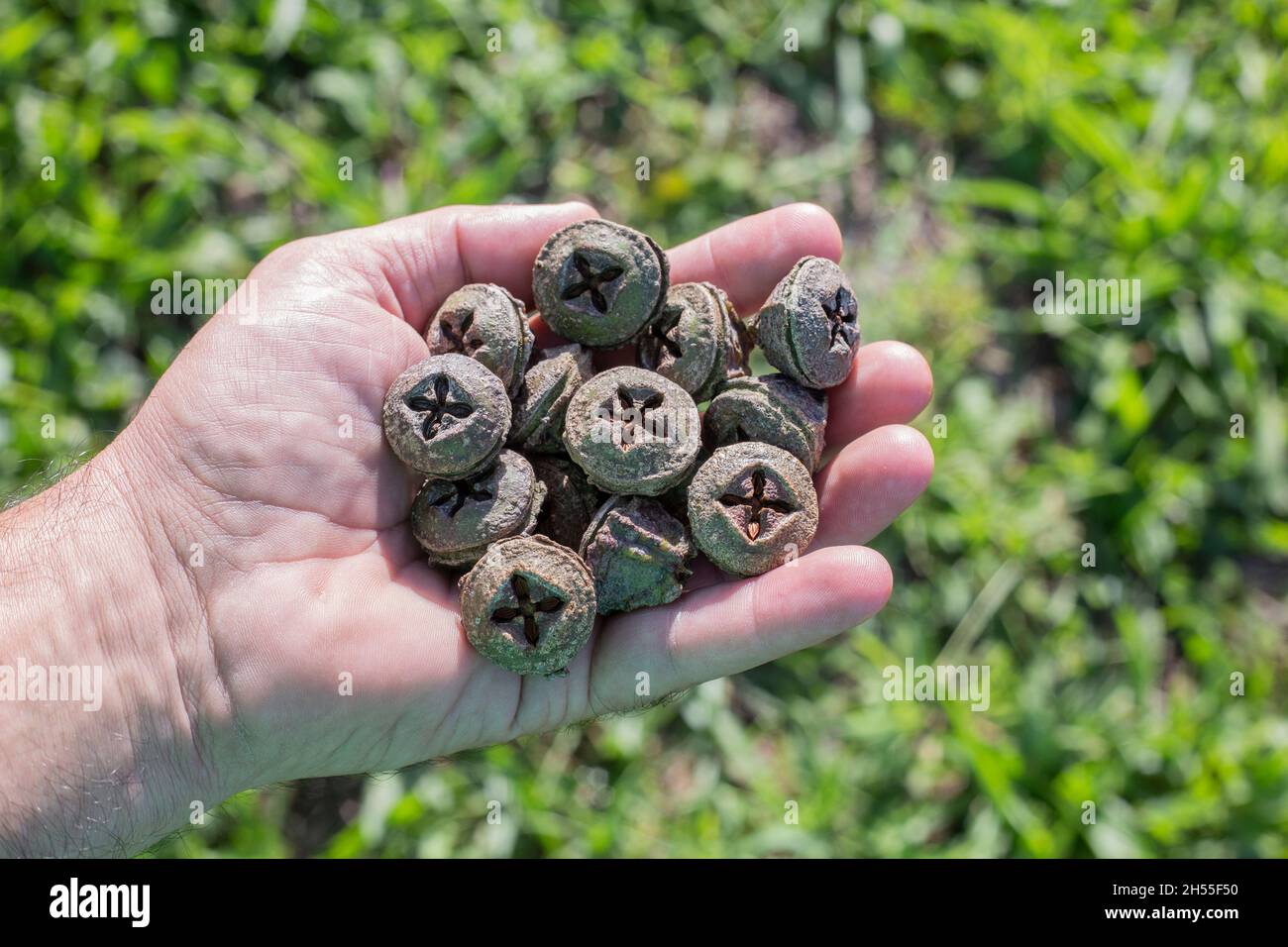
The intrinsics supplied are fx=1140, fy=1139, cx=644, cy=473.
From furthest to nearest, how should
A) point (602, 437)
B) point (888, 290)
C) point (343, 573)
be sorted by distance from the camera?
point (888, 290) < point (602, 437) < point (343, 573)

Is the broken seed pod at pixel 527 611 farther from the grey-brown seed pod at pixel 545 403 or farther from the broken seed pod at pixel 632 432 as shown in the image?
the grey-brown seed pod at pixel 545 403

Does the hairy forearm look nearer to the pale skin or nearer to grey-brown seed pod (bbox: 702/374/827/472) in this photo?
the pale skin

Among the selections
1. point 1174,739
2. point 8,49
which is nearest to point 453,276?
point 8,49

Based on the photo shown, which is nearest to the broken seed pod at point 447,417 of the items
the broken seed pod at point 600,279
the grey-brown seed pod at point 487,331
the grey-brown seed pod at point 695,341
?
the grey-brown seed pod at point 487,331

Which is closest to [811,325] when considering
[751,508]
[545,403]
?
[751,508]

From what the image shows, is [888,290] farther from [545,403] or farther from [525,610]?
[525,610]
